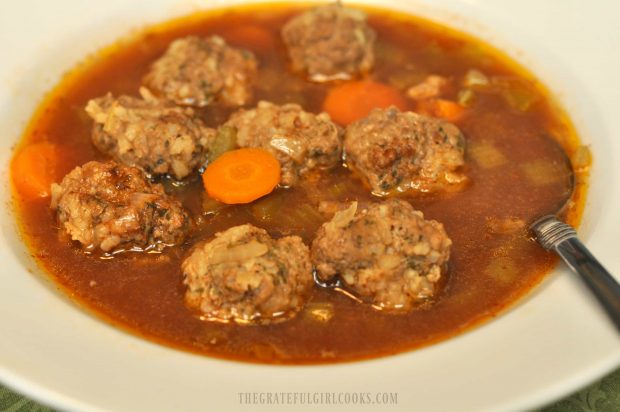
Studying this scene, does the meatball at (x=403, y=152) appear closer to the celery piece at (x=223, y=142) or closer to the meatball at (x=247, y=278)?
the celery piece at (x=223, y=142)

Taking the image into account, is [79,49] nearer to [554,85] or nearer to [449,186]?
[449,186]

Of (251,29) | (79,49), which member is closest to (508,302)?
(251,29)

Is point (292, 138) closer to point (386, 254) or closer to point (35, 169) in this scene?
point (386, 254)

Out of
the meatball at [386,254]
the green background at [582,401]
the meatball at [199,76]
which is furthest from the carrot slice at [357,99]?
the green background at [582,401]

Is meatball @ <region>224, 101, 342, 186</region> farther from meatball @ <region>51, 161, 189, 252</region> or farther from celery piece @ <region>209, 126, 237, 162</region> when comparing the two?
meatball @ <region>51, 161, 189, 252</region>

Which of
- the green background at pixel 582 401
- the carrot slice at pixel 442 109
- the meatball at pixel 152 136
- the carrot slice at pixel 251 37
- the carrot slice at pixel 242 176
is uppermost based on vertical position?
the meatball at pixel 152 136

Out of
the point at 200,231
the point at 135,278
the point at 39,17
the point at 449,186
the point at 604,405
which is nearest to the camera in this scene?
the point at 604,405
